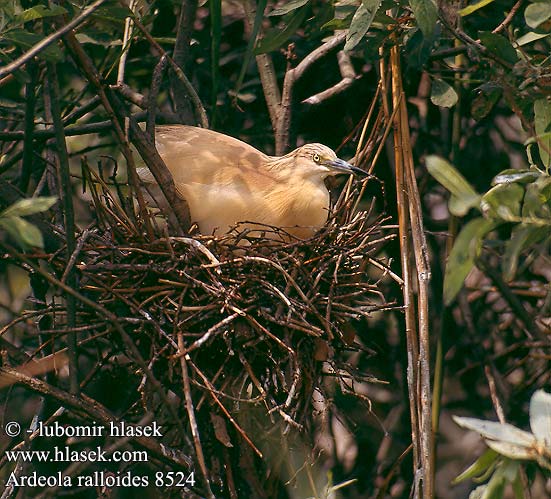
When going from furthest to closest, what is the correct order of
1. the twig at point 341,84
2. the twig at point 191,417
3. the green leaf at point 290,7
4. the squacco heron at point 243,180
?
the twig at point 341,84 < the squacco heron at point 243,180 < the green leaf at point 290,7 < the twig at point 191,417

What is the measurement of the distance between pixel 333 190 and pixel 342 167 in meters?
0.58

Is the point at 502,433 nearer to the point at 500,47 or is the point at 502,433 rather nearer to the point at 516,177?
the point at 516,177

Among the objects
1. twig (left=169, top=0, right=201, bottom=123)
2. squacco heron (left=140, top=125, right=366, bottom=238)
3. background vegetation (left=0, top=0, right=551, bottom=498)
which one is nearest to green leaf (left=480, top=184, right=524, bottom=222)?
background vegetation (left=0, top=0, right=551, bottom=498)

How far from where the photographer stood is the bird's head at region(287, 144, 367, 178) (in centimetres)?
357

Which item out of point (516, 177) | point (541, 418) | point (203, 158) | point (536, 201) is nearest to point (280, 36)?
point (203, 158)

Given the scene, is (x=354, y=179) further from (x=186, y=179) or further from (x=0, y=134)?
(x=0, y=134)

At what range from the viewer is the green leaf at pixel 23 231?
75.5 inches

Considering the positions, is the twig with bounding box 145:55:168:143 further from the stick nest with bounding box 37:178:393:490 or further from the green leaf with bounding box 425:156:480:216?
the green leaf with bounding box 425:156:480:216

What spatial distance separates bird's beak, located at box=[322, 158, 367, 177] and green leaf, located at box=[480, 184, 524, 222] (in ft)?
4.88

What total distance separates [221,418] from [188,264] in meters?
0.49

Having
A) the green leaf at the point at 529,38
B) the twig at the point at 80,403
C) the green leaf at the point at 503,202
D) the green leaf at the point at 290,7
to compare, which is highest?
the green leaf at the point at 290,7

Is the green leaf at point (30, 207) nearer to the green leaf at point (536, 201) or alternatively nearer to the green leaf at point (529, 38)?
the green leaf at point (536, 201)

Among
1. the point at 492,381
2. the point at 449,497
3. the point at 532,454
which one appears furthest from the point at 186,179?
the point at 449,497

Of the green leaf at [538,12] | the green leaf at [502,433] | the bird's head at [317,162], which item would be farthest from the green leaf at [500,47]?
the green leaf at [502,433]
